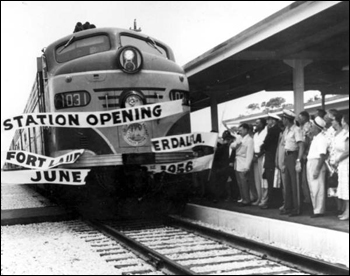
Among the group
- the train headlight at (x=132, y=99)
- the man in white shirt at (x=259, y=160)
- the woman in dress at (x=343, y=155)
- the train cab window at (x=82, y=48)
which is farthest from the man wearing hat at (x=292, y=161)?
the train cab window at (x=82, y=48)

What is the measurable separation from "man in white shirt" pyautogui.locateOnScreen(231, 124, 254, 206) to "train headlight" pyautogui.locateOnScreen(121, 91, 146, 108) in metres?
1.10

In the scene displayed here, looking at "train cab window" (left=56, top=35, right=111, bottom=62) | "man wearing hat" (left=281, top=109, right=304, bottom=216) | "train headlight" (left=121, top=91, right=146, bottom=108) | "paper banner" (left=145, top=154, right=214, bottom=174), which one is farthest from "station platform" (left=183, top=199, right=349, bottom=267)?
"train cab window" (left=56, top=35, right=111, bottom=62)

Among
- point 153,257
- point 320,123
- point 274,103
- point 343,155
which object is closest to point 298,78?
point 320,123

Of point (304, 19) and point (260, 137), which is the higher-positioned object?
point (304, 19)

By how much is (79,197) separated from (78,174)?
1.23 m

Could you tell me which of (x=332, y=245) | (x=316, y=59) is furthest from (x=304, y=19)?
(x=332, y=245)

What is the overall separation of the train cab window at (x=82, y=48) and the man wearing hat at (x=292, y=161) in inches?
81.2

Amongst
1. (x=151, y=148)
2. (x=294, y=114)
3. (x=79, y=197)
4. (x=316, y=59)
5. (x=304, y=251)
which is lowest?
(x=304, y=251)

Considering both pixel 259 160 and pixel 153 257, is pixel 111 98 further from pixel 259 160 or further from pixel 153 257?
pixel 259 160

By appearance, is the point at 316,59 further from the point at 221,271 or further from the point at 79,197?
the point at 79,197

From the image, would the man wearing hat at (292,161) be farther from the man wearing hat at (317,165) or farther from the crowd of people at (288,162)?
the man wearing hat at (317,165)

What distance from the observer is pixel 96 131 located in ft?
15.6

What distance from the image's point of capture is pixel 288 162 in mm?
5055

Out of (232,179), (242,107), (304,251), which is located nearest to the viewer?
(304,251)
